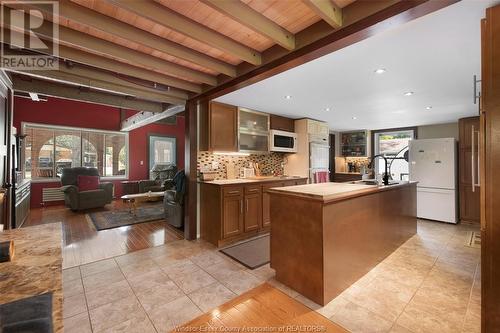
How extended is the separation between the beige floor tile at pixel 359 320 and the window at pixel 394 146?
16.2 ft

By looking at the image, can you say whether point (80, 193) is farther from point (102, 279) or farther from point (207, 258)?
point (207, 258)

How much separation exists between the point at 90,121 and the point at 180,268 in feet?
20.1

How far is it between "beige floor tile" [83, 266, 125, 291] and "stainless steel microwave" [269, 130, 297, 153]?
3166 millimetres

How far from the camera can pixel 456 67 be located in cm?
234

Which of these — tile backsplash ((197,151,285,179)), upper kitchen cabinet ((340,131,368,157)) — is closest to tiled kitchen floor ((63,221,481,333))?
tile backsplash ((197,151,285,179))

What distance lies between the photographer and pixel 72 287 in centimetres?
223

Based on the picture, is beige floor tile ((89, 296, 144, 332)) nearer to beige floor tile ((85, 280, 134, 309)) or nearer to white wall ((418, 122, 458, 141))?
beige floor tile ((85, 280, 134, 309))

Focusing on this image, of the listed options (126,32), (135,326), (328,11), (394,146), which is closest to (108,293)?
(135,326)

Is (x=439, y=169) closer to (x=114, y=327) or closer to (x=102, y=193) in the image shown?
(x=114, y=327)

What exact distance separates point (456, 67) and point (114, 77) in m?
3.85

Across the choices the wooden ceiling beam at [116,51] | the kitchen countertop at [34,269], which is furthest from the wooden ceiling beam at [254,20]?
the kitchen countertop at [34,269]

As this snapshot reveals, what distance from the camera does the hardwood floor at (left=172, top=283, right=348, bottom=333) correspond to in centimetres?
172

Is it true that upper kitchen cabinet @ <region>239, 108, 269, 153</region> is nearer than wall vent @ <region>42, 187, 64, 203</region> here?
Yes

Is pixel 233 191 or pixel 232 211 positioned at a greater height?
pixel 233 191
